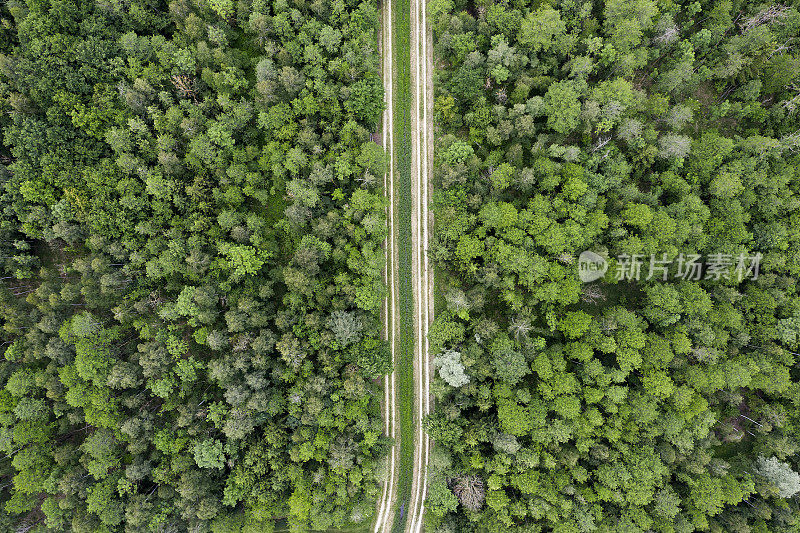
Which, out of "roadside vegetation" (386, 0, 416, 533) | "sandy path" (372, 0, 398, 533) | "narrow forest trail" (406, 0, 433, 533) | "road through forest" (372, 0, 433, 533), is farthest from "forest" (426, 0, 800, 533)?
"sandy path" (372, 0, 398, 533)

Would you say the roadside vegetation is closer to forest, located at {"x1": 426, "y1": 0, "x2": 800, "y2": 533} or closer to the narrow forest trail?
the narrow forest trail

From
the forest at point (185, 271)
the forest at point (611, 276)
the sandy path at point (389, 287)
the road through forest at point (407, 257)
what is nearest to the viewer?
the forest at point (185, 271)

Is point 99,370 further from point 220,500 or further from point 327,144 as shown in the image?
point 327,144

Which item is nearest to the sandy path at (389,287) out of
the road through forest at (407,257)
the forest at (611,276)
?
the road through forest at (407,257)

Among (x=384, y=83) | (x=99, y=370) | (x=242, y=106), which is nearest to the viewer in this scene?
(x=99, y=370)

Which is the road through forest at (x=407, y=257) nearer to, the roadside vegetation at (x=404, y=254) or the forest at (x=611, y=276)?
the roadside vegetation at (x=404, y=254)

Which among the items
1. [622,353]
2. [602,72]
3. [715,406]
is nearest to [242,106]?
[602,72]

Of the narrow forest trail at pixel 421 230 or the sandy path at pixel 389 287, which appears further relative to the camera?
the narrow forest trail at pixel 421 230
